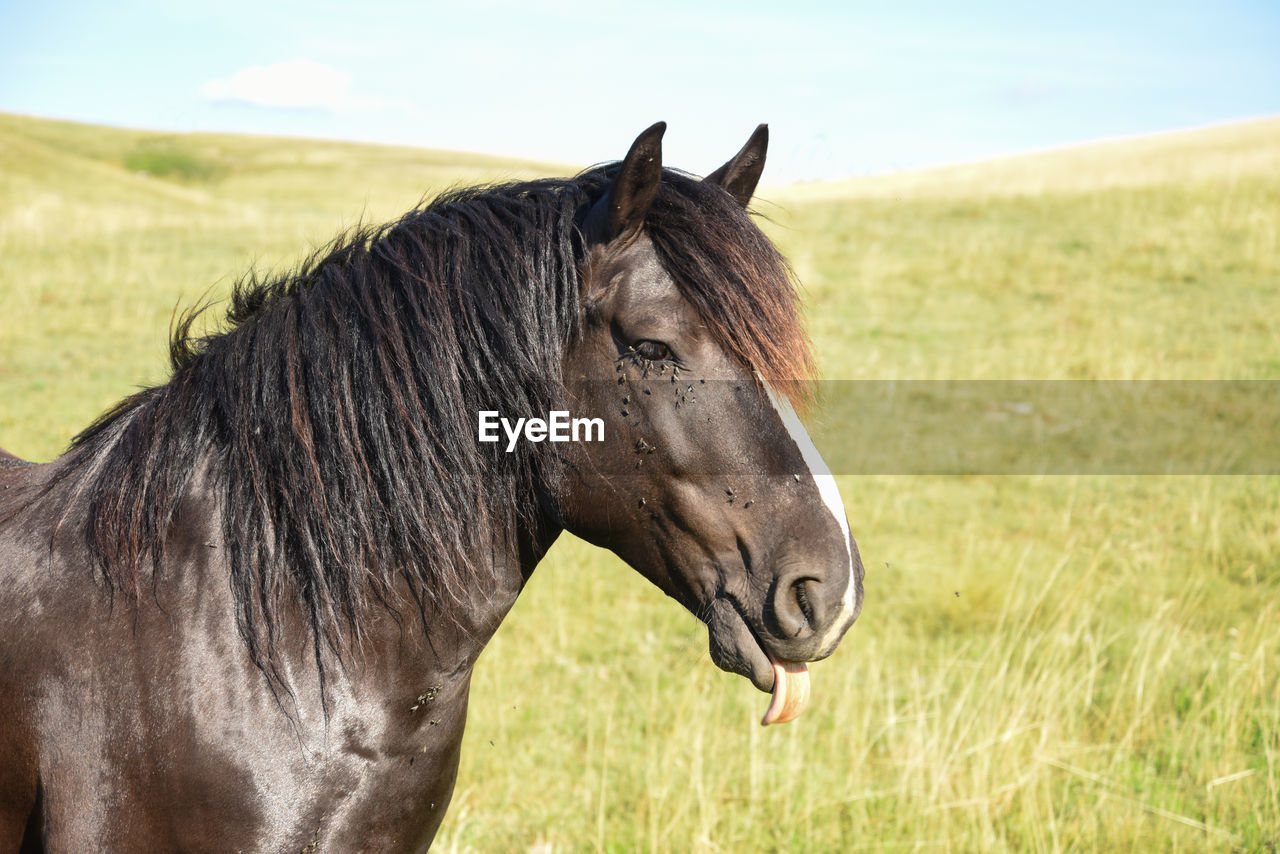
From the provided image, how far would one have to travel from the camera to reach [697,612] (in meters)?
1.91

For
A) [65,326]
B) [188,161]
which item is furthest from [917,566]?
[188,161]

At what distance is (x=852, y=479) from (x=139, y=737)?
7.66 meters

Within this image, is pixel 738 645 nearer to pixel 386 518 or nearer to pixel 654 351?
pixel 654 351

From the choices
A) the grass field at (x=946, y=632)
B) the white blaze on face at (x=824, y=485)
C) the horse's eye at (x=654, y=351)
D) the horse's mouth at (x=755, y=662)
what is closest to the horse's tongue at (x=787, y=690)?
the horse's mouth at (x=755, y=662)

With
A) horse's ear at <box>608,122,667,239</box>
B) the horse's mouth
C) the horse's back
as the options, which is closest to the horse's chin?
the horse's mouth

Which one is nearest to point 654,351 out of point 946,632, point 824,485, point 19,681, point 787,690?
point 824,485

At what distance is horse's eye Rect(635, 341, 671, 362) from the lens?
176 cm

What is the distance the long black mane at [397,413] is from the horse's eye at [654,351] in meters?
0.11

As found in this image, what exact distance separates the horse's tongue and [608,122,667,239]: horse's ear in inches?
38.0

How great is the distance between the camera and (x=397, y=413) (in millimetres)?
1771

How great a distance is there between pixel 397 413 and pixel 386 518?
0.23 metres

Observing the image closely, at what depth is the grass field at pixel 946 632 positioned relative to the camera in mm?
3557

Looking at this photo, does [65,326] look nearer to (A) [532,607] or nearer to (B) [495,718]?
(A) [532,607]

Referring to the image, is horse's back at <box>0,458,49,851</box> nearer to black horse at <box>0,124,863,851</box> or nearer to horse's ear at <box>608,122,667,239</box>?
black horse at <box>0,124,863,851</box>
